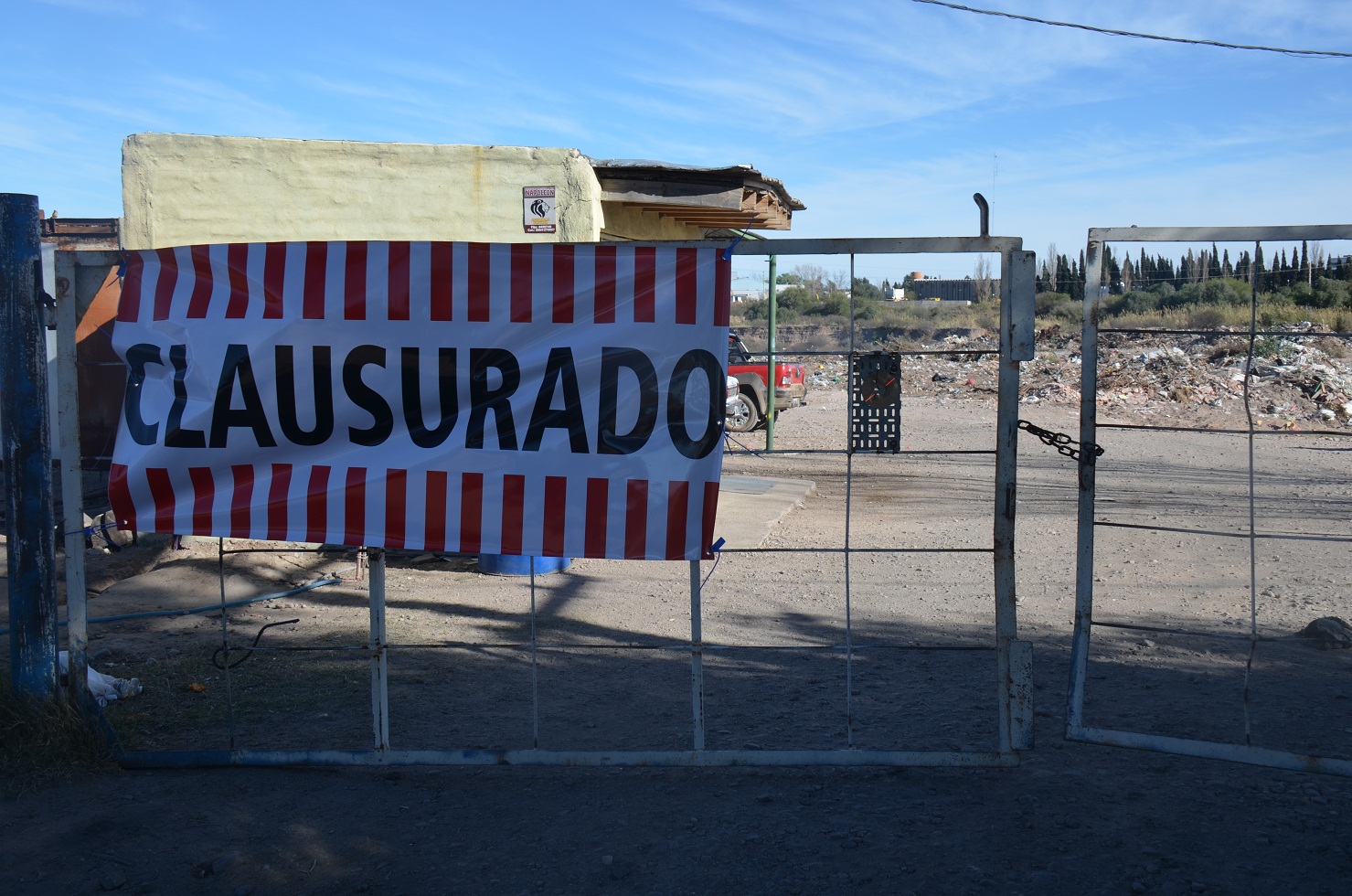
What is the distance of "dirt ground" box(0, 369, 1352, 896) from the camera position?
10.2 ft

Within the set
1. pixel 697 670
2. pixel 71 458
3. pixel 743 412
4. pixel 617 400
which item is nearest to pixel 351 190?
pixel 71 458

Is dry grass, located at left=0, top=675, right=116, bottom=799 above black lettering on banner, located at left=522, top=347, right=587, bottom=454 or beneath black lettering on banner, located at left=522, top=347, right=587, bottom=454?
beneath

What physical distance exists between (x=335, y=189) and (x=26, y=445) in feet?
17.7

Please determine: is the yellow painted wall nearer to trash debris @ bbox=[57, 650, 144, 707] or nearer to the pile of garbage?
trash debris @ bbox=[57, 650, 144, 707]

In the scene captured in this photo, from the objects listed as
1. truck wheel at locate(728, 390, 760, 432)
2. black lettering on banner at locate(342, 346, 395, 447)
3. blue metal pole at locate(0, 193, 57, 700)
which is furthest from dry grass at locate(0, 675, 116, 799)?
truck wheel at locate(728, 390, 760, 432)

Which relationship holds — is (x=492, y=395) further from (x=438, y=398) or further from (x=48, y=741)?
(x=48, y=741)

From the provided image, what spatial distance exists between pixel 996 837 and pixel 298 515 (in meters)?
2.69

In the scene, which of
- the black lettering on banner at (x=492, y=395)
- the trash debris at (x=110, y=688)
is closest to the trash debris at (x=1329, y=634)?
the black lettering on banner at (x=492, y=395)

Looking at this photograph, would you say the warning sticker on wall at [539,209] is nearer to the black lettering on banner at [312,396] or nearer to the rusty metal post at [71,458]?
the rusty metal post at [71,458]

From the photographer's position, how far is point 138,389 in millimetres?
3879

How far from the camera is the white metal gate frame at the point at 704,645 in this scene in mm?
3592

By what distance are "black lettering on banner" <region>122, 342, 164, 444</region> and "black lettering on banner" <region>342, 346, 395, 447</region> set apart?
75 cm

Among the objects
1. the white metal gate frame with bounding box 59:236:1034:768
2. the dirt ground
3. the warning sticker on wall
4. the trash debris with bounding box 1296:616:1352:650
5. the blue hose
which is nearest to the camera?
the dirt ground

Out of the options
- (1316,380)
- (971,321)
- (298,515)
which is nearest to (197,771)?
(298,515)
